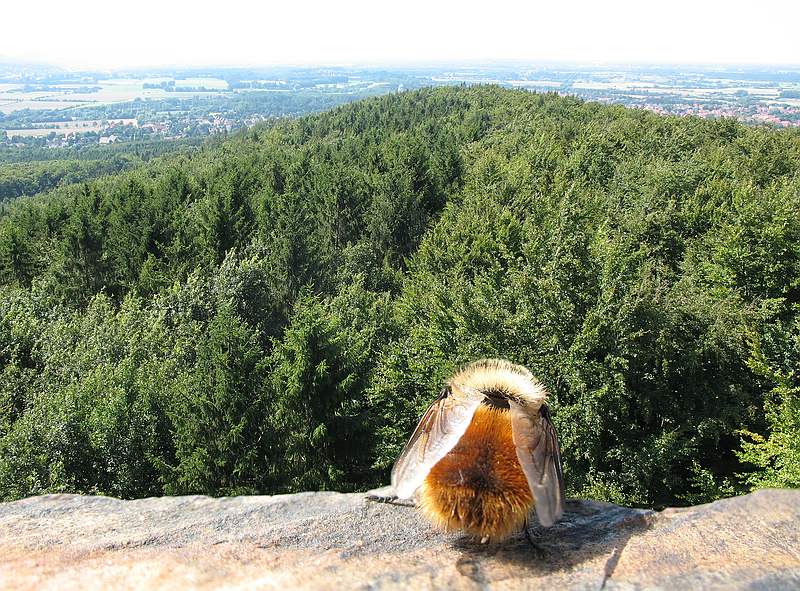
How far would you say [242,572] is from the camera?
284 cm

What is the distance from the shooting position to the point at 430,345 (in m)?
17.6

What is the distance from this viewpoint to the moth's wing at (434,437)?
2.94 m

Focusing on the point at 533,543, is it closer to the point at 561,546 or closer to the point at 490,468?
the point at 561,546

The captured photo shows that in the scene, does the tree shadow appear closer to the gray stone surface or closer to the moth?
the gray stone surface

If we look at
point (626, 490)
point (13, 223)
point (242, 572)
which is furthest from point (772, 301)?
point (13, 223)

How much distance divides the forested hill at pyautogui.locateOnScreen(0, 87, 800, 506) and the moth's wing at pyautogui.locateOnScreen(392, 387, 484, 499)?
11.1m

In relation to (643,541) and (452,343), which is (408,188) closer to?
(452,343)

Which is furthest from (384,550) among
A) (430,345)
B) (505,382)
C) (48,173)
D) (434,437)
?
(48,173)

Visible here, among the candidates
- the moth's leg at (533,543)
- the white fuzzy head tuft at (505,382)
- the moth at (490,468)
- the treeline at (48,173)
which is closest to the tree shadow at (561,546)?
the moth's leg at (533,543)

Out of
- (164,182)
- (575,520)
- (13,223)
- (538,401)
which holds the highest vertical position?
(538,401)

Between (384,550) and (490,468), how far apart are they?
0.87m

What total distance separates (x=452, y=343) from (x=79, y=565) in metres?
14.5

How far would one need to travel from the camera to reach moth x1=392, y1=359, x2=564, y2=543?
2.79m

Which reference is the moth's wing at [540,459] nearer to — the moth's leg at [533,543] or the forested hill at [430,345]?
the moth's leg at [533,543]
